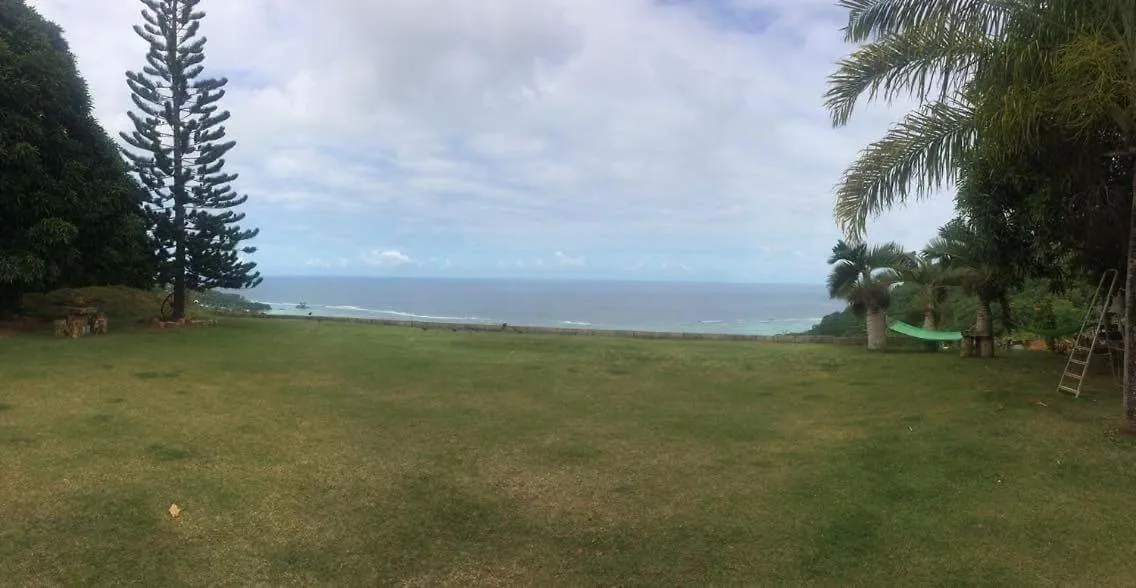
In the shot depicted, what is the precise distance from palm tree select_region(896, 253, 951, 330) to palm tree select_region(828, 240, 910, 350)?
135 millimetres

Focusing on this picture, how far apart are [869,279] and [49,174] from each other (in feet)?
37.8

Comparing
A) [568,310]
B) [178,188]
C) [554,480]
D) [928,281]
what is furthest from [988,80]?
[568,310]

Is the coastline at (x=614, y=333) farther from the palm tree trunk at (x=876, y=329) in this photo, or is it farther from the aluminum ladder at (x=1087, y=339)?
the aluminum ladder at (x=1087, y=339)

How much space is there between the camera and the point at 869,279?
10109 mm

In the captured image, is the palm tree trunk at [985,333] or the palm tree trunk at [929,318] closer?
the palm tree trunk at [985,333]

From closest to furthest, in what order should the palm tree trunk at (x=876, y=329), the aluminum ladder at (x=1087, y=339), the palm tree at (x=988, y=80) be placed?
the palm tree at (x=988, y=80)
the aluminum ladder at (x=1087, y=339)
the palm tree trunk at (x=876, y=329)

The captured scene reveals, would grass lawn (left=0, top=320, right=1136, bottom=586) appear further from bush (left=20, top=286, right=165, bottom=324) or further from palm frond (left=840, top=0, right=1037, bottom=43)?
bush (left=20, top=286, right=165, bottom=324)

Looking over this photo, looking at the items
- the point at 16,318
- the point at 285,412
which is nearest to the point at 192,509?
the point at 285,412

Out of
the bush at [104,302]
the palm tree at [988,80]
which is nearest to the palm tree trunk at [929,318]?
the palm tree at [988,80]

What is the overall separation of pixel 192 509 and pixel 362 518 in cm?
81

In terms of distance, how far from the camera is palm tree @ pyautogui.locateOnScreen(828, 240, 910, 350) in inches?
387

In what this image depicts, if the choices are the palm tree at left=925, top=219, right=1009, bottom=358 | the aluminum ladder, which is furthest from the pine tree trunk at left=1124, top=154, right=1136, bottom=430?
the palm tree at left=925, top=219, right=1009, bottom=358

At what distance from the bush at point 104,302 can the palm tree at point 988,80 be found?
11.0m

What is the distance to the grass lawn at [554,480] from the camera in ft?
9.21
